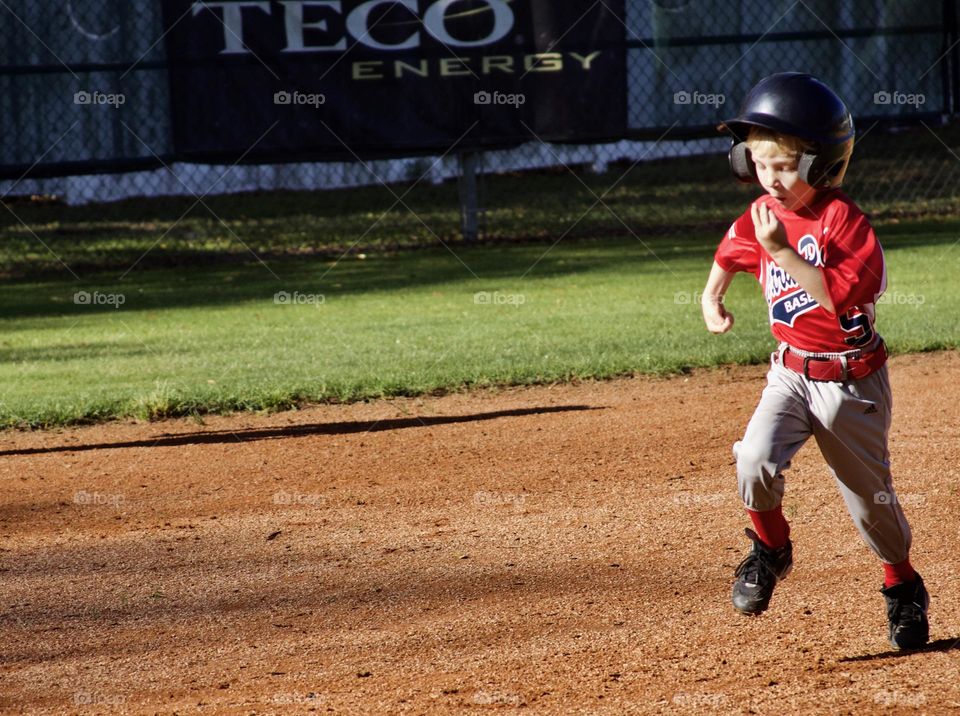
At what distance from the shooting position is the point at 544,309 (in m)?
10.4

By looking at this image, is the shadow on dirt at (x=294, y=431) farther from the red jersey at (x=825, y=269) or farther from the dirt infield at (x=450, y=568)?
the red jersey at (x=825, y=269)

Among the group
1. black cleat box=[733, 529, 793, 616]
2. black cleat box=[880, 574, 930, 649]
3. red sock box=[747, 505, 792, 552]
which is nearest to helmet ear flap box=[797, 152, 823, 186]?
red sock box=[747, 505, 792, 552]

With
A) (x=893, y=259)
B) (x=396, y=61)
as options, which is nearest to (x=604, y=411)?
(x=893, y=259)

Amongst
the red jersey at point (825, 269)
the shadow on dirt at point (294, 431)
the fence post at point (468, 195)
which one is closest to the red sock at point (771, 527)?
the red jersey at point (825, 269)

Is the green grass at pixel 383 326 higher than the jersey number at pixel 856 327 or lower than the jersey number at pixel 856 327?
lower

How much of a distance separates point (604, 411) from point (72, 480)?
289cm

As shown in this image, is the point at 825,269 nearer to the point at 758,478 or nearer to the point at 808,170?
the point at 808,170

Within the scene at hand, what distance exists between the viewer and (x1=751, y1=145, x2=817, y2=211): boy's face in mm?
3559

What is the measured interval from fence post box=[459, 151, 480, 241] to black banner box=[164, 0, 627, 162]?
35 centimetres

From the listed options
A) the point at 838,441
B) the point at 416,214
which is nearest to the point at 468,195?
the point at 416,214

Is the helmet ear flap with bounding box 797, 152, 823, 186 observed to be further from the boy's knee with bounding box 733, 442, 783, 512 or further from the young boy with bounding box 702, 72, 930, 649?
the boy's knee with bounding box 733, 442, 783, 512

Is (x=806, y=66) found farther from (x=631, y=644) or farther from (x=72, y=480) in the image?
(x=631, y=644)

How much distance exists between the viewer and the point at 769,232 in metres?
3.25

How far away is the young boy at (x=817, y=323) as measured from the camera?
3494 millimetres
